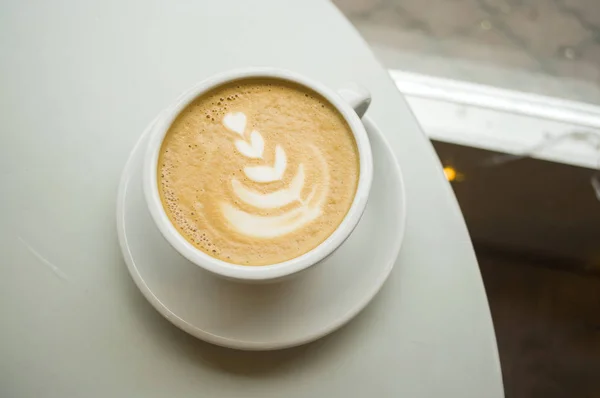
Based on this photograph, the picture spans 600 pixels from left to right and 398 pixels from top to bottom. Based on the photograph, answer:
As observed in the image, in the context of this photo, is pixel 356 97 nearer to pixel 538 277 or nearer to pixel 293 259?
pixel 293 259

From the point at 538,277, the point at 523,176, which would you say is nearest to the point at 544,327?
the point at 538,277

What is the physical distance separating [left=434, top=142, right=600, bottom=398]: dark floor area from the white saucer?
1.63 feet

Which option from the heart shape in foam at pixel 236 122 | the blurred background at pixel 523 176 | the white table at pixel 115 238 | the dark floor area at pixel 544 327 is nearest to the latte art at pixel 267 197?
the heart shape in foam at pixel 236 122

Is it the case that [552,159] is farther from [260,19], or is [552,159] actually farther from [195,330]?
[195,330]

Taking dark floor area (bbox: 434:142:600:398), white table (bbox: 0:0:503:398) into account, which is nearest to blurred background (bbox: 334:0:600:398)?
dark floor area (bbox: 434:142:600:398)

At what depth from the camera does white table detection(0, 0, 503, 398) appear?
52cm

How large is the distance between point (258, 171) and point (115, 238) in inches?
6.3

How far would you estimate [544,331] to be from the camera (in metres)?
1.09

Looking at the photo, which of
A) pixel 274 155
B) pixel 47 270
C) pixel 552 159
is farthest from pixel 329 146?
pixel 552 159

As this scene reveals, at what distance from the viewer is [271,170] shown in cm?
52

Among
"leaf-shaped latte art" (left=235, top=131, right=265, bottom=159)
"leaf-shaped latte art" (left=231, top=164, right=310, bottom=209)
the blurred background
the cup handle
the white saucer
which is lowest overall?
the white saucer

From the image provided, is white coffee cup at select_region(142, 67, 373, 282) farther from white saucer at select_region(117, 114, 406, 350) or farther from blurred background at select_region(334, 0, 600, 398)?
blurred background at select_region(334, 0, 600, 398)

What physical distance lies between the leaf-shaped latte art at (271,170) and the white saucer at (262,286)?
9 cm

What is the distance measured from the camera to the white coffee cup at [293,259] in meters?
0.45
